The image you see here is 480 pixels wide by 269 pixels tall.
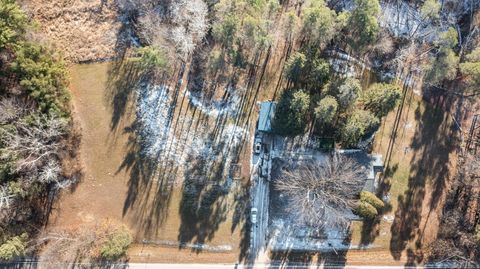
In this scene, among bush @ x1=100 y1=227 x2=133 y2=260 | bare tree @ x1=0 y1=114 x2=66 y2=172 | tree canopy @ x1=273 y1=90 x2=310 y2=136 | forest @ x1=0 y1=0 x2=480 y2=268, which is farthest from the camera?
forest @ x1=0 y1=0 x2=480 y2=268

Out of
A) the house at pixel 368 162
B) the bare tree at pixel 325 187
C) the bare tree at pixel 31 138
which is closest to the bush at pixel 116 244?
the bare tree at pixel 31 138

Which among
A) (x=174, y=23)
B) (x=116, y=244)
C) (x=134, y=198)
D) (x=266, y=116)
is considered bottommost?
(x=116, y=244)

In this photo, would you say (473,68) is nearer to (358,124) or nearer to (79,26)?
(358,124)

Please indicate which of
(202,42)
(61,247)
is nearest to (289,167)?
(202,42)

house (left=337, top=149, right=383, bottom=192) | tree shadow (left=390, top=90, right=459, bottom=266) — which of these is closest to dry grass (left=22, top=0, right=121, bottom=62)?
house (left=337, top=149, right=383, bottom=192)

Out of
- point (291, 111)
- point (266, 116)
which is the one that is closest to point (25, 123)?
point (266, 116)

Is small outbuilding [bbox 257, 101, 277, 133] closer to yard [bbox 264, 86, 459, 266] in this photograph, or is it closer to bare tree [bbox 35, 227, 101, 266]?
yard [bbox 264, 86, 459, 266]
